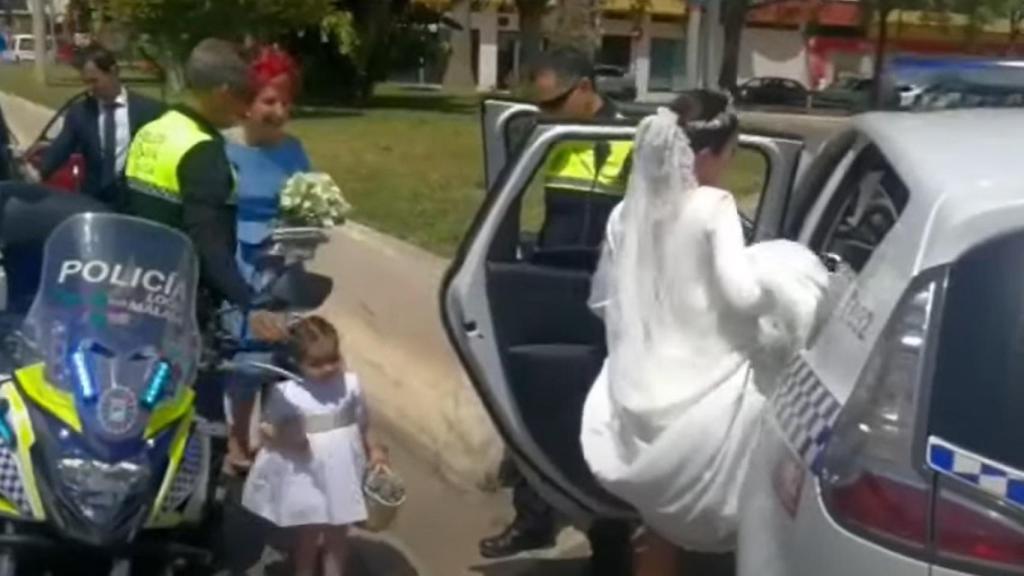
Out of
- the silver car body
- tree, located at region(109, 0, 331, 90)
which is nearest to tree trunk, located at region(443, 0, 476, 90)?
tree, located at region(109, 0, 331, 90)

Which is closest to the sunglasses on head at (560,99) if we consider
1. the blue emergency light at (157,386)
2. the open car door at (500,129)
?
the open car door at (500,129)

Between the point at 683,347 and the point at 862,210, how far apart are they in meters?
0.70

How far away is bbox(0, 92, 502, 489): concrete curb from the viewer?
834cm

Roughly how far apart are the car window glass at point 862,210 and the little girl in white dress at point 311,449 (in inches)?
63.3

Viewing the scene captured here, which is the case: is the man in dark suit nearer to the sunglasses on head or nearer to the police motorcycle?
the sunglasses on head

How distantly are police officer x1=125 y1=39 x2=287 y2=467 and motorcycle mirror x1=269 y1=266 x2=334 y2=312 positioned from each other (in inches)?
3.4

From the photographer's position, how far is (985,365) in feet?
11.0

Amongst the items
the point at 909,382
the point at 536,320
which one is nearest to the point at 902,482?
the point at 909,382

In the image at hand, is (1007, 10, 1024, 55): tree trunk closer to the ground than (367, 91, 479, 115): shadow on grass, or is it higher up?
closer to the ground

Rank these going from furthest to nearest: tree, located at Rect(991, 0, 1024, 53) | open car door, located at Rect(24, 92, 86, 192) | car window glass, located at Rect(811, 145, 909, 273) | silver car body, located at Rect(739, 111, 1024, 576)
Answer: tree, located at Rect(991, 0, 1024, 53), open car door, located at Rect(24, 92, 86, 192), car window glass, located at Rect(811, 145, 909, 273), silver car body, located at Rect(739, 111, 1024, 576)

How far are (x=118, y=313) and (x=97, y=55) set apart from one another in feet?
13.3

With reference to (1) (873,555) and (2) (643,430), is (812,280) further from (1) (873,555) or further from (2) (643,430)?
(1) (873,555)

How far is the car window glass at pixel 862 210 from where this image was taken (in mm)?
4098

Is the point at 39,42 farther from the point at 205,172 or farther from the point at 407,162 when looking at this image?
the point at 205,172
